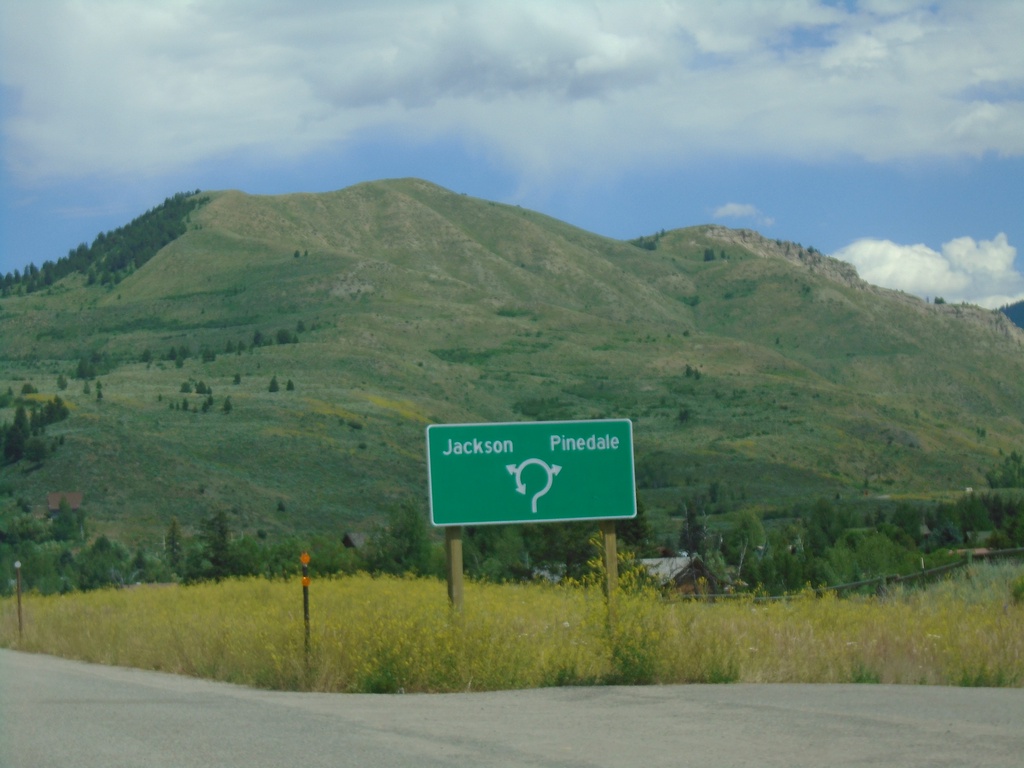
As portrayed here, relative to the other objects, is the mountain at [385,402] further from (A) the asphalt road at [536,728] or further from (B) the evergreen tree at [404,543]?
(A) the asphalt road at [536,728]

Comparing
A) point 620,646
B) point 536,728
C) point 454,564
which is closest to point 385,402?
point 454,564

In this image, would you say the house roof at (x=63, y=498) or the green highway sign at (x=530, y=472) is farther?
the house roof at (x=63, y=498)

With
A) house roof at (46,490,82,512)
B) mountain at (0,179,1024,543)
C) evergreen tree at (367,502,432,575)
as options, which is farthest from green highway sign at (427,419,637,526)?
house roof at (46,490,82,512)

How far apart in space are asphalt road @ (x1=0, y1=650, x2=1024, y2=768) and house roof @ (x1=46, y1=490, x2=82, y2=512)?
77655 mm

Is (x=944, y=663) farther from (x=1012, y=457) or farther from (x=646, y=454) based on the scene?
(x=1012, y=457)

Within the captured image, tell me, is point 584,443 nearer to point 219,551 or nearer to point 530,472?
point 530,472

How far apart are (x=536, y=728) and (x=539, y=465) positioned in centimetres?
476

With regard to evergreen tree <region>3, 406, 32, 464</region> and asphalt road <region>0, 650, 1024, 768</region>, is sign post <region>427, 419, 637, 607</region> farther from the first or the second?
evergreen tree <region>3, 406, 32, 464</region>

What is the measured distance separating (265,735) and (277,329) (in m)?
160

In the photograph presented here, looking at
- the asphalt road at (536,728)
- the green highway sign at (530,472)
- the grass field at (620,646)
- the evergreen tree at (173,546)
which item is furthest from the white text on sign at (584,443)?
the evergreen tree at (173,546)

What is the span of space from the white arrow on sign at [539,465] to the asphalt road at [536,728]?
2.54 m

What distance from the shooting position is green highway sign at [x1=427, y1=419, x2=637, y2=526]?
13.8 metres

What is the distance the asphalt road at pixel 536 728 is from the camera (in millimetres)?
8352

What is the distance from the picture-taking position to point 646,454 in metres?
121
